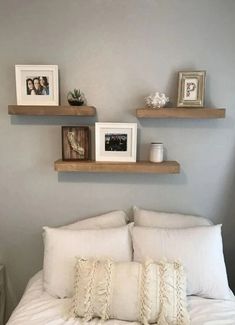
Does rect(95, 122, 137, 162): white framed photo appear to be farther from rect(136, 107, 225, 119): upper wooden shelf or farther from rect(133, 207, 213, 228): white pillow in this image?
rect(133, 207, 213, 228): white pillow

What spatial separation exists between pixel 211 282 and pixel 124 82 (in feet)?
4.42

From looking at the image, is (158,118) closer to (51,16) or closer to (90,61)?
(90,61)

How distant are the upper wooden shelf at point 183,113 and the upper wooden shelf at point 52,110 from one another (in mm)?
341

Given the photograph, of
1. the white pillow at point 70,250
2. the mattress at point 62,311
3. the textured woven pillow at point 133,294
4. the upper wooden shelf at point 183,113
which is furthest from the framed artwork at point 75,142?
the mattress at point 62,311

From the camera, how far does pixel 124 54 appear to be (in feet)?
5.75

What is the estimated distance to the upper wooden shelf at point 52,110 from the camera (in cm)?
168

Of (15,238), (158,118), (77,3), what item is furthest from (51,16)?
(15,238)

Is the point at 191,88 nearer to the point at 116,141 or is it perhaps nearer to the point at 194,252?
the point at 116,141

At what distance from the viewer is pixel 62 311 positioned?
1.40 m

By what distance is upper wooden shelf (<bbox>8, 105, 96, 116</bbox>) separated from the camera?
1685mm

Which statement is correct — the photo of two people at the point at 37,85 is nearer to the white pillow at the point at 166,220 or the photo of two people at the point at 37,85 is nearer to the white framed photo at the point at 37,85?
the white framed photo at the point at 37,85

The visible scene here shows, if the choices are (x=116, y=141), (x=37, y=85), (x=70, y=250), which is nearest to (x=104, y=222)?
(x=70, y=250)

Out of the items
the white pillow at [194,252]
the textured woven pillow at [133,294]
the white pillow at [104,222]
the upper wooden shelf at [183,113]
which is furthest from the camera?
the white pillow at [104,222]

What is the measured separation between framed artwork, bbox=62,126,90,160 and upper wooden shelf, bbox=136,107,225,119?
1.28 ft
